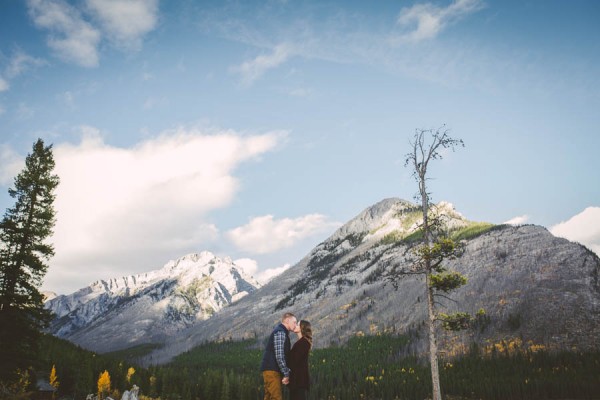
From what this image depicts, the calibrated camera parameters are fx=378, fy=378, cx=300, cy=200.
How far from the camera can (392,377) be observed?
10325cm

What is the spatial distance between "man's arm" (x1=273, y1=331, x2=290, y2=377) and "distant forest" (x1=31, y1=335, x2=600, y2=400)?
51.1 metres

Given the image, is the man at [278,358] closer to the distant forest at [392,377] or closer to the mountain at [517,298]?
the distant forest at [392,377]

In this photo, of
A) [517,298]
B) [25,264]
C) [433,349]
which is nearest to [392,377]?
[517,298]

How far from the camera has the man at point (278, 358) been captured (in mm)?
11328

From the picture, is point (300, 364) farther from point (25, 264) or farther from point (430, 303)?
point (25, 264)

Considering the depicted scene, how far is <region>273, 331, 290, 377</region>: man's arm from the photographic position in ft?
37.0

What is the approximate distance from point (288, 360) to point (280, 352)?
53 centimetres

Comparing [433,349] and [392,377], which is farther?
[392,377]

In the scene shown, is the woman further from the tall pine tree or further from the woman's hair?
the tall pine tree

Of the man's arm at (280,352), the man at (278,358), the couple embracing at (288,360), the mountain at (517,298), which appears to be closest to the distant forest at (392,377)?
the mountain at (517,298)

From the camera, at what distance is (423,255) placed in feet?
75.0

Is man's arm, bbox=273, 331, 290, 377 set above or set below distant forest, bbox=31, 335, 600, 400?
above

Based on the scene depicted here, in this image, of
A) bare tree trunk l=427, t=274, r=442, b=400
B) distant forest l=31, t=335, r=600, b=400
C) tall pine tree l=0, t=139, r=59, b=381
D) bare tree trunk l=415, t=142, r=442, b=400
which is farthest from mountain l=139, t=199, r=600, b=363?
tall pine tree l=0, t=139, r=59, b=381

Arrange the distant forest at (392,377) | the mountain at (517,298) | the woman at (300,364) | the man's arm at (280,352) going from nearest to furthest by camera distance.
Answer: the man's arm at (280,352)
the woman at (300,364)
the distant forest at (392,377)
the mountain at (517,298)
